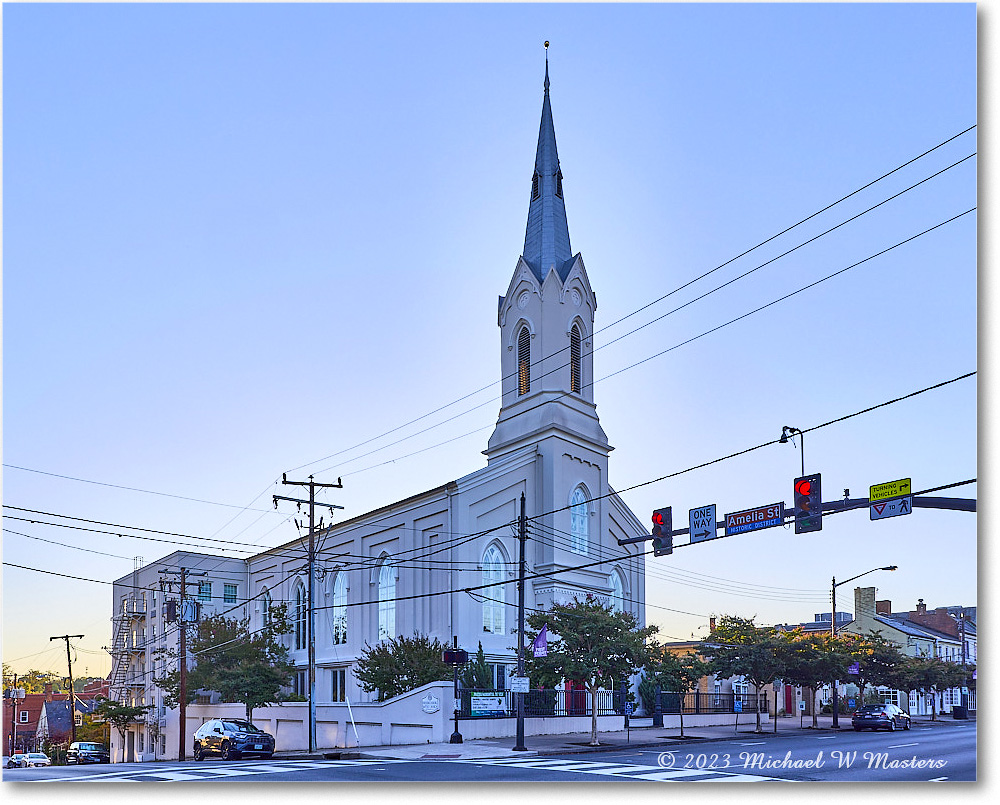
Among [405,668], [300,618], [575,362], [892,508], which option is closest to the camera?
[892,508]

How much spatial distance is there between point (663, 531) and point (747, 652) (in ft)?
69.7

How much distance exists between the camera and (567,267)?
182 feet

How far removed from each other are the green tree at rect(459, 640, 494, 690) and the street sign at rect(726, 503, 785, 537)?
18028 mm

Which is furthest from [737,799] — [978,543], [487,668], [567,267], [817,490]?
[567,267]

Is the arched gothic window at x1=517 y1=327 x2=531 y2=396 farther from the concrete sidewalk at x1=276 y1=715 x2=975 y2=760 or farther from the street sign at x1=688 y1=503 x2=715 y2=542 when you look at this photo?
the street sign at x1=688 y1=503 x2=715 y2=542

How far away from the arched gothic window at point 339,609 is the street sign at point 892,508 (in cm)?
3903

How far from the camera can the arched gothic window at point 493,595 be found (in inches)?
1870

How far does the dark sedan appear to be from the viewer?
1621 inches

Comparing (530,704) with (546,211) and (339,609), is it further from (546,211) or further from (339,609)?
(546,211)

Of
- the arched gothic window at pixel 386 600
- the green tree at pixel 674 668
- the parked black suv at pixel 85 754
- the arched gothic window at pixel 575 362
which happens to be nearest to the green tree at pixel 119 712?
the parked black suv at pixel 85 754

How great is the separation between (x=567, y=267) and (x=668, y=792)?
132 ft

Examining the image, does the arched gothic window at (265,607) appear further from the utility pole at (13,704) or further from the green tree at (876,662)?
the green tree at (876,662)

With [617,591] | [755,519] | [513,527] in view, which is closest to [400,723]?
[513,527]

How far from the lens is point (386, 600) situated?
51.1 m
